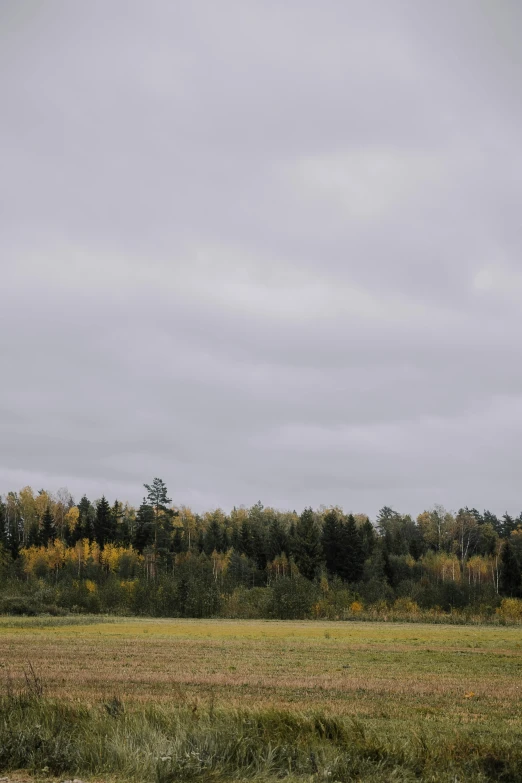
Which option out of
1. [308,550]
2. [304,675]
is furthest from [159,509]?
[304,675]

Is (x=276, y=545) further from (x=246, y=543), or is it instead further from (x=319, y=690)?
(x=319, y=690)

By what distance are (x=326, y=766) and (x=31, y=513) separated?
19692 cm

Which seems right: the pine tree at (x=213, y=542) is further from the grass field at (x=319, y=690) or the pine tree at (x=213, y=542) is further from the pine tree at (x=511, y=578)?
the grass field at (x=319, y=690)

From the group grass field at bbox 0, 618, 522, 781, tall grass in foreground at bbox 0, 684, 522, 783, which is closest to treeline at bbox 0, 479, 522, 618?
grass field at bbox 0, 618, 522, 781

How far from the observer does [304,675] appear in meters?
25.0

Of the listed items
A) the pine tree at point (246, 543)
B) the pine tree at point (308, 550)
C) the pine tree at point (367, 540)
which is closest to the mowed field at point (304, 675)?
the pine tree at point (308, 550)

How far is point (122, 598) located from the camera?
82125 mm

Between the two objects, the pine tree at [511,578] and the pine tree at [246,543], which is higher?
the pine tree at [246,543]

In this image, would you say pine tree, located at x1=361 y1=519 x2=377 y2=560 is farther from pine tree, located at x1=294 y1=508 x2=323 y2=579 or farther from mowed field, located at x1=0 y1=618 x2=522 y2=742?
mowed field, located at x1=0 y1=618 x2=522 y2=742

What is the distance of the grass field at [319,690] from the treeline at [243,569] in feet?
102

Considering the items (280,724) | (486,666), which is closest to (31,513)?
(486,666)

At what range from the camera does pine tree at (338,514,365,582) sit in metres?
132

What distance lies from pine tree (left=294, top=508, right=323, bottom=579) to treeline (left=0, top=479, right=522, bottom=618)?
202mm

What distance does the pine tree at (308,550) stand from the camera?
129 meters
